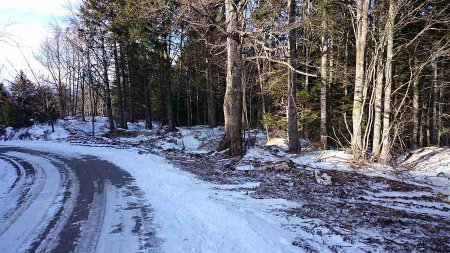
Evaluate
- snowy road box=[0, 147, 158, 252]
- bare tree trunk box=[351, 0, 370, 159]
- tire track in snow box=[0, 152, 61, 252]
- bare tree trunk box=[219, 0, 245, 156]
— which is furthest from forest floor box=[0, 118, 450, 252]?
tire track in snow box=[0, 152, 61, 252]

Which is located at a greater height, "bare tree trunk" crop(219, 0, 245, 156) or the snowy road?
"bare tree trunk" crop(219, 0, 245, 156)

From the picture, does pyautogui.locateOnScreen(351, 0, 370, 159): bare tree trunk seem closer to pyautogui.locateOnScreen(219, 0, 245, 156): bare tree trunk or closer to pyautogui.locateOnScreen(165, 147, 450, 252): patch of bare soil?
pyautogui.locateOnScreen(165, 147, 450, 252): patch of bare soil

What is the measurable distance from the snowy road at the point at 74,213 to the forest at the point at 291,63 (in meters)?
5.86

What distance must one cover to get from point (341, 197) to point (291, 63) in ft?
25.8

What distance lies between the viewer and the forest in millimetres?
12555

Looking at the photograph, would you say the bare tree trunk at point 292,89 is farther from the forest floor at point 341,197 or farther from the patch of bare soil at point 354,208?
the patch of bare soil at point 354,208

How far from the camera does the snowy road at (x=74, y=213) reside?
4.57 meters

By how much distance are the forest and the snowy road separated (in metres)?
5.86

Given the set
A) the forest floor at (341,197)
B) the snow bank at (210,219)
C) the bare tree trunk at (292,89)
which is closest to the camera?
the snow bank at (210,219)

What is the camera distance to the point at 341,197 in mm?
6902

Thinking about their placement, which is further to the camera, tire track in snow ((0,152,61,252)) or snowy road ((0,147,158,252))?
tire track in snow ((0,152,61,252))

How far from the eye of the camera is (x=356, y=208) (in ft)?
19.6

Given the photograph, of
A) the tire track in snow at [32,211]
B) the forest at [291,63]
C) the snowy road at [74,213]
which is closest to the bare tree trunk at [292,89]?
Result: the forest at [291,63]

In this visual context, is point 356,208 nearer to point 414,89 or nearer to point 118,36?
point 414,89
